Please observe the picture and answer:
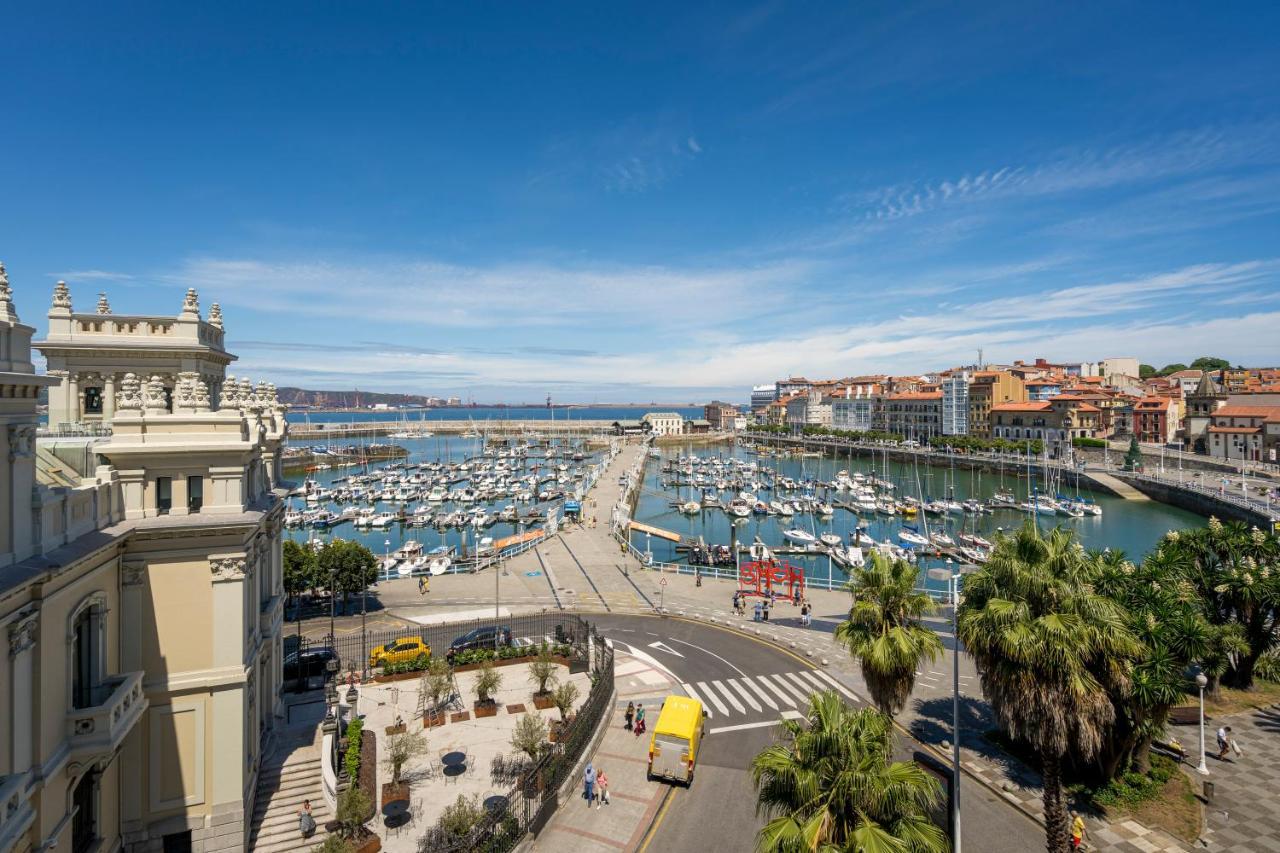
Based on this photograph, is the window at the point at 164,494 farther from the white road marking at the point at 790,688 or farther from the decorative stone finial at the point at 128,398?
the white road marking at the point at 790,688

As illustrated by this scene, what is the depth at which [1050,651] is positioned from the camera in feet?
47.5

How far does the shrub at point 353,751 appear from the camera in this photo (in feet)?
61.2

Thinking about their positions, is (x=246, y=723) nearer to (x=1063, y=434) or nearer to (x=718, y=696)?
(x=718, y=696)

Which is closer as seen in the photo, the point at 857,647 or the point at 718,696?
the point at 857,647

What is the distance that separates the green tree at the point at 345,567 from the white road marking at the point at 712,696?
21.4 metres

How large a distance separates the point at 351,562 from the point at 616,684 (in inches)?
779

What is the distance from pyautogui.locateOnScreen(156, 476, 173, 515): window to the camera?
51.4 feet

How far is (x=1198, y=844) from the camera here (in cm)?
1638

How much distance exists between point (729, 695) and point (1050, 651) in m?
14.1

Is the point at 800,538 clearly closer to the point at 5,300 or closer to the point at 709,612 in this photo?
the point at 709,612

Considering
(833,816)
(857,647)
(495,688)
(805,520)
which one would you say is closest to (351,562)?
(495,688)

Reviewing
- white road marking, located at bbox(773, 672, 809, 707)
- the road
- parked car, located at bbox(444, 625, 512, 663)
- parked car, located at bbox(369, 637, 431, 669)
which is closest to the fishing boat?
the road

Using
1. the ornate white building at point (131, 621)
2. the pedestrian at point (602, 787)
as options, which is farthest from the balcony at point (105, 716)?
the pedestrian at point (602, 787)

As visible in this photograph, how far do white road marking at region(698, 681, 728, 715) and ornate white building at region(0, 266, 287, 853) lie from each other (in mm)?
15436
